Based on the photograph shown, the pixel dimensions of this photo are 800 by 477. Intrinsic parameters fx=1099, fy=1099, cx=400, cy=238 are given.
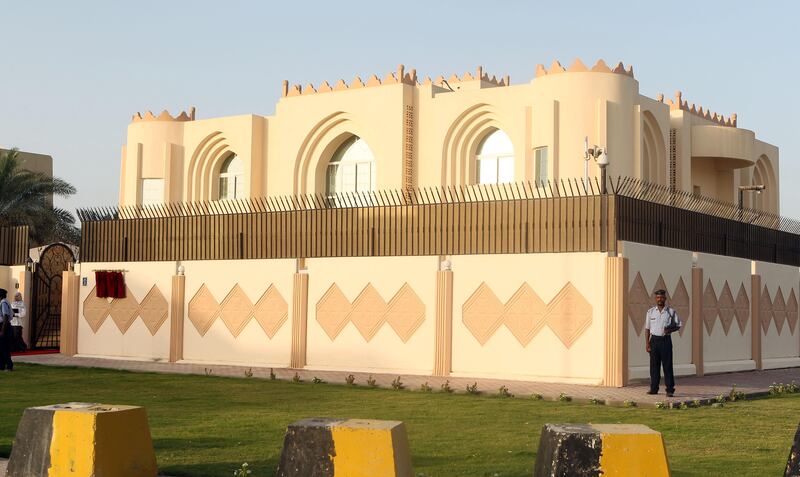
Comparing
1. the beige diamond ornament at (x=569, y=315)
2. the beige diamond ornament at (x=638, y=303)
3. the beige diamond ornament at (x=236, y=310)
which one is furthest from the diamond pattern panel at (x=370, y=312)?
the beige diamond ornament at (x=638, y=303)

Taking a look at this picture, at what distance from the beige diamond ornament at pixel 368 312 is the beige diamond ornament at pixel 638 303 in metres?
5.56

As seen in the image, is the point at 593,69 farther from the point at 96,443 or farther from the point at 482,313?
the point at 96,443

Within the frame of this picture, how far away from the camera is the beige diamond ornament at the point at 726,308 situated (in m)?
26.0

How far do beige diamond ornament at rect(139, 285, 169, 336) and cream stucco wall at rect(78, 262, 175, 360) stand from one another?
0.33 feet

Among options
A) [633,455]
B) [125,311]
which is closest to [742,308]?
[125,311]

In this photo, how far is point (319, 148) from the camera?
3081 cm

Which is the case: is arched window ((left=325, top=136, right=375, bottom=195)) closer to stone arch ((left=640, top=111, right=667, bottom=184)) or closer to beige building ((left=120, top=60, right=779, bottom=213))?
beige building ((left=120, top=60, right=779, bottom=213))

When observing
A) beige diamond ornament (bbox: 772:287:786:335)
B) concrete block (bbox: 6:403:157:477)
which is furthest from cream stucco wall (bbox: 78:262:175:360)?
concrete block (bbox: 6:403:157:477)

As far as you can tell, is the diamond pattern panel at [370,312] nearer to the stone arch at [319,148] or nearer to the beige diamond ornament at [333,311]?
the beige diamond ornament at [333,311]

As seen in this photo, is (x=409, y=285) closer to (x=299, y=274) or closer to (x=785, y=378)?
(x=299, y=274)

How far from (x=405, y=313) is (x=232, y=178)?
36.5ft

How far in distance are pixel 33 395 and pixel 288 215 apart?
33.2 ft

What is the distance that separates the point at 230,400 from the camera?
17.0 m

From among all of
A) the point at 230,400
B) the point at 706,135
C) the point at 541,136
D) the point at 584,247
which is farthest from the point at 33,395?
the point at 706,135
